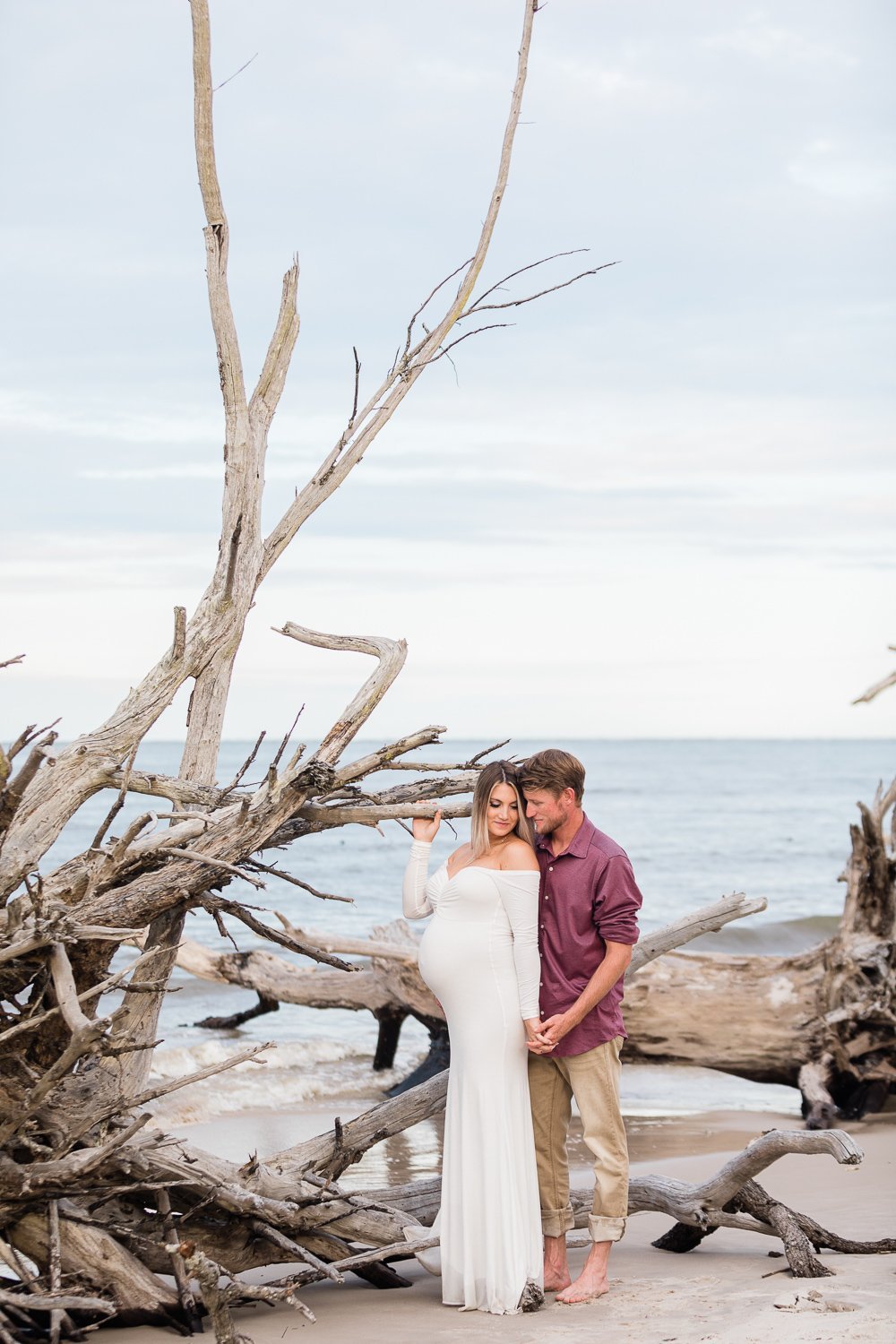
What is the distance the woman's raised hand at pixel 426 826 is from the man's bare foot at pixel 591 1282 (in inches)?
59.2

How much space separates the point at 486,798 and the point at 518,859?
0.78 ft

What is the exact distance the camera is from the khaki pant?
438 centimetres

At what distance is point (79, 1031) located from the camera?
342 centimetres

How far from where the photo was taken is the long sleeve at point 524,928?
436 cm

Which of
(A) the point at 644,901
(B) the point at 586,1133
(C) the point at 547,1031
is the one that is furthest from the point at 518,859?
(A) the point at 644,901

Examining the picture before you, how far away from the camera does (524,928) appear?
438 centimetres

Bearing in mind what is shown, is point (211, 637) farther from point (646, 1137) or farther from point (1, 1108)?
point (646, 1137)

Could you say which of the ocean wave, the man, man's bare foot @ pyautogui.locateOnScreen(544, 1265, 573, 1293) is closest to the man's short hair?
the man

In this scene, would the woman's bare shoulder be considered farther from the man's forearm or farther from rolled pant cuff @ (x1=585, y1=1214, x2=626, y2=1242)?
rolled pant cuff @ (x1=585, y1=1214, x2=626, y2=1242)

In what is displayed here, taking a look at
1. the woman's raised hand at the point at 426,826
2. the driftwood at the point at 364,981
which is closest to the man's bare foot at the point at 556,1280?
the woman's raised hand at the point at 426,826

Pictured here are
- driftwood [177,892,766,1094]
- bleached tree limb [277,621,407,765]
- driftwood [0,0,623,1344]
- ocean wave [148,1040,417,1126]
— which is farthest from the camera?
ocean wave [148,1040,417,1126]

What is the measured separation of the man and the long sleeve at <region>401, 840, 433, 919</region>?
0.39m

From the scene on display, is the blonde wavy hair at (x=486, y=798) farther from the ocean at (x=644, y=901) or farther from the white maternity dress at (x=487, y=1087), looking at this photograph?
the ocean at (x=644, y=901)

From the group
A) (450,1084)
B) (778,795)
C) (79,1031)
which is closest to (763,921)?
(450,1084)
